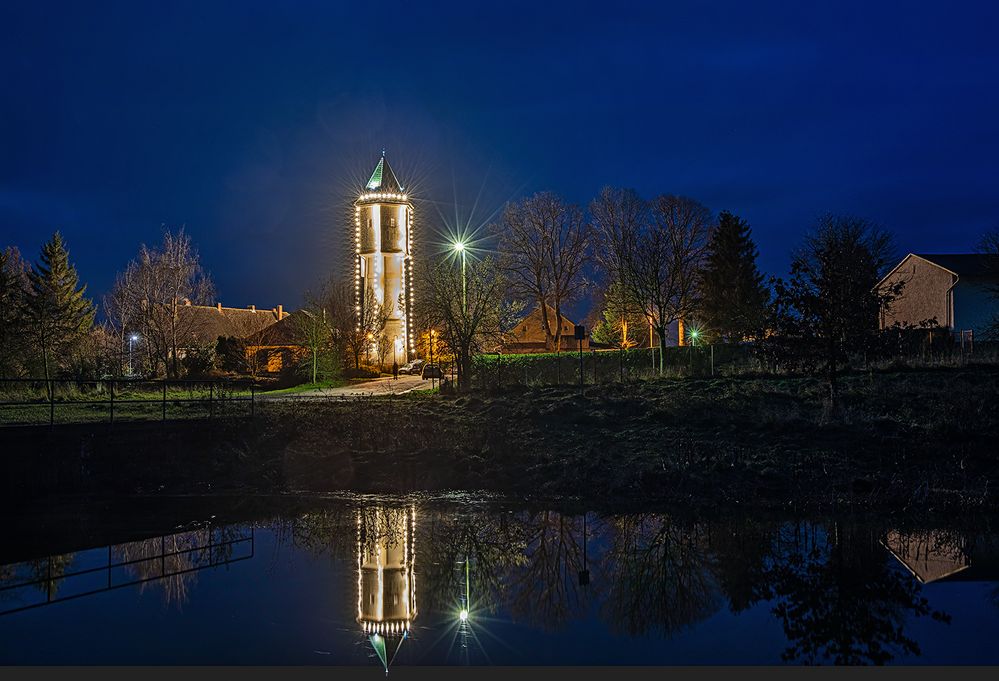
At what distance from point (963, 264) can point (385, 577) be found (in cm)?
4818

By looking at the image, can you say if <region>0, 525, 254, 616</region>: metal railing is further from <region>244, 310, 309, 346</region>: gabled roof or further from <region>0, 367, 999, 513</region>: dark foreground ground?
<region>244, 310, 309, 346</region>: gabled roof

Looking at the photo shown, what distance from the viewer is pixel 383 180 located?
6800 centimetres

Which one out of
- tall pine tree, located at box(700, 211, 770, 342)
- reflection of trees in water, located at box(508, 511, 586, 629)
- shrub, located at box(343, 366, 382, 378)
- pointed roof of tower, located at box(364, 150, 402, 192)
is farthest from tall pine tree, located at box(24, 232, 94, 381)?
tall pine tree, located at box(700, 211, 770, 342)

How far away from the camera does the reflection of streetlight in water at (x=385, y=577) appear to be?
9.84m

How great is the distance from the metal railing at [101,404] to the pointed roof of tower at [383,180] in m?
33.4

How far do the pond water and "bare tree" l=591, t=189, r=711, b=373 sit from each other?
134ft

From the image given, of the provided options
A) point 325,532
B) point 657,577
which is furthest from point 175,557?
point 657,577

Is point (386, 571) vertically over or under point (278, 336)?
under

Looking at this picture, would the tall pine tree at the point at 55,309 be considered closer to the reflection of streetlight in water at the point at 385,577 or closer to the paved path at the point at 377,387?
the paved path at the point at 377,387

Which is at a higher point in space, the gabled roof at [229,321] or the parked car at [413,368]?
the gabled roof at [229,321]

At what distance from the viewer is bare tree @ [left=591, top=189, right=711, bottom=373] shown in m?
57.5

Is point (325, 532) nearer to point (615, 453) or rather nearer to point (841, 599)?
point (615, 453)

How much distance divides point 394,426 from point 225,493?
6238 millimetres

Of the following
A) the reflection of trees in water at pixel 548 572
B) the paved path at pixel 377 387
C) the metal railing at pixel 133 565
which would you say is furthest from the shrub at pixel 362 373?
the reflection of trees in water at pixel 548 572
